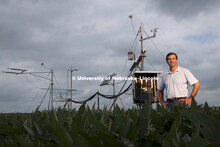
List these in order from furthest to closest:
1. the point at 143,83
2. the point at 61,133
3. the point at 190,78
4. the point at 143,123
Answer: the point at 143,83 < the point at 190,78 < the point at 143,123 < the point at 61,133

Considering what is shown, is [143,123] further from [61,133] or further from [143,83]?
[143,83]

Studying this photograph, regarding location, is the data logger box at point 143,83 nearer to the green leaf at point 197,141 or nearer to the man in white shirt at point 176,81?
the man in white shirt at point 176,81

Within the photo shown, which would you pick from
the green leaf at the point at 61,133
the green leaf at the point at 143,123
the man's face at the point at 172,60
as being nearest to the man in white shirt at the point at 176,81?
the man's face at the point at 172,60

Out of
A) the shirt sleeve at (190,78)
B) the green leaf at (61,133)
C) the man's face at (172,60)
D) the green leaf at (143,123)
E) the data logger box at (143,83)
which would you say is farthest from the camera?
the data logger box at (143,83)

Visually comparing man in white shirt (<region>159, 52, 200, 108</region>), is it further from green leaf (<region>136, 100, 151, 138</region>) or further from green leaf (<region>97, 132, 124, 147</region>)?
green leaf (<region>97, 132, 124, 147</region>)

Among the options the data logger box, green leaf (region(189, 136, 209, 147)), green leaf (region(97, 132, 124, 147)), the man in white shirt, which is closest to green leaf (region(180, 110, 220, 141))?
green leaf (region(189, 136, 209, 147))

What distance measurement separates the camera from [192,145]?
572mm

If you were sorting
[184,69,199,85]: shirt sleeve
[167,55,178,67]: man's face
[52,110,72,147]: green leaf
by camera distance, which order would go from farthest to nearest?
1. [167,55,178,67]: man's face
2. [184,69,199,85]: shirt sleeve
3. [52,110,72,147]: green leaf

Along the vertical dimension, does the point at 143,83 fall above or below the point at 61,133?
above

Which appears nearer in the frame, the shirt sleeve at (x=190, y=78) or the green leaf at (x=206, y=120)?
the green leaf at (x=206, y=120)

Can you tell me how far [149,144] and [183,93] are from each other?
16.3ft

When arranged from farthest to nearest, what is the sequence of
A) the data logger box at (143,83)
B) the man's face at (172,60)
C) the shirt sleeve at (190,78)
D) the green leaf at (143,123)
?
the data logger box at (143,83) → the man's face at (172,60) → the shirt sleeve at (190,78) → the green leaf at (143,123)

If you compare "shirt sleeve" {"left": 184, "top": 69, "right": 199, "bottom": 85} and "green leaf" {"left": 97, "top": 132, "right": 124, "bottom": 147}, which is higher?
"shirt sleeve" {"left": 184, "top": 69, "right": 199, "bottom": 85}

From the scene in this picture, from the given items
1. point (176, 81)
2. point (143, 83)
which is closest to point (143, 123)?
point (176, 81)
